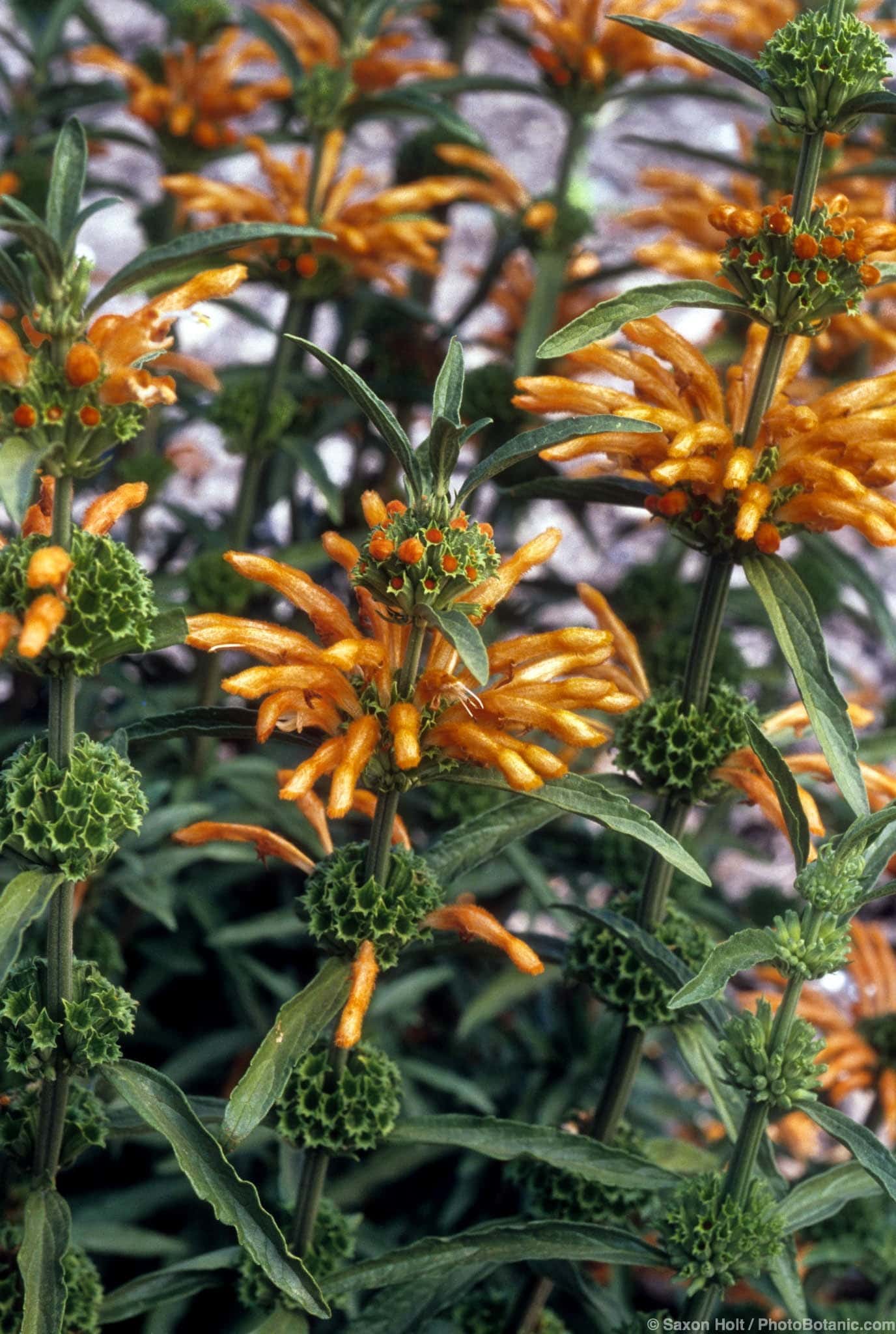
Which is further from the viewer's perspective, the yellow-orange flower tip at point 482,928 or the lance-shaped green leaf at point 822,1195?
the lance-shaped green leaf at point 822,1195

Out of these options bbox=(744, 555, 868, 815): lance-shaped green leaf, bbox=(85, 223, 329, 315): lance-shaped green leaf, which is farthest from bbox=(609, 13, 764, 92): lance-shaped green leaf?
bbox=(744, 555, 868, 815): lance-shaped green leaf

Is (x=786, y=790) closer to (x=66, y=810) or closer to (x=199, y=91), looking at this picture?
(x=66, y=810)

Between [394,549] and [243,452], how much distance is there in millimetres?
1589

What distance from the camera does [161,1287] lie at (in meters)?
2.13

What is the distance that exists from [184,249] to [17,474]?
331 mm

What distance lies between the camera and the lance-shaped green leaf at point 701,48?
6.00 ft

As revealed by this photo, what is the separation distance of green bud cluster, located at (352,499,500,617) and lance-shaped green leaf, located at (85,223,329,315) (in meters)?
0.35

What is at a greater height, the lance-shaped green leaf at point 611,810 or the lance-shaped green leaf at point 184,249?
the lance-shaped green leaf at point 184,249

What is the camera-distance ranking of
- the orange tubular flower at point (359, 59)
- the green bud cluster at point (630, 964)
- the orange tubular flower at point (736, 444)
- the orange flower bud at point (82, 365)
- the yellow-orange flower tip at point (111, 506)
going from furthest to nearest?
the orange tubular flower at point (359, 59) < the green bud cluster at point (630, 964) < the orange tubular flower at point (736, 444) < the yellow-orange flower tip at point (111, 506) < the orange flower bud at point (82, 365)

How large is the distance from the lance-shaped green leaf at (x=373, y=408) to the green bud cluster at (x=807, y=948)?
→ 2.38 feet

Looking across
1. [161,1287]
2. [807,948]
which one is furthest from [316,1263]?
[807,948]

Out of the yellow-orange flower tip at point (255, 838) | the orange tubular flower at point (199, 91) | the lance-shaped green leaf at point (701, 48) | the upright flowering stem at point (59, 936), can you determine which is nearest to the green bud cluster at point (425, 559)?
the upright flowering stem at point (59, 936)

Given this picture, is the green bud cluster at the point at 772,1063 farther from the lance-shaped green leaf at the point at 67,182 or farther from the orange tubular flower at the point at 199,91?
the orange tubular flower at the point at 199,91

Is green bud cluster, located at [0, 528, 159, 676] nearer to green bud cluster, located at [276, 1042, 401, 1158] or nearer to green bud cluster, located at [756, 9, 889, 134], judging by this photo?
green bud cluster, located at [276, 1042, 401, 1158]
